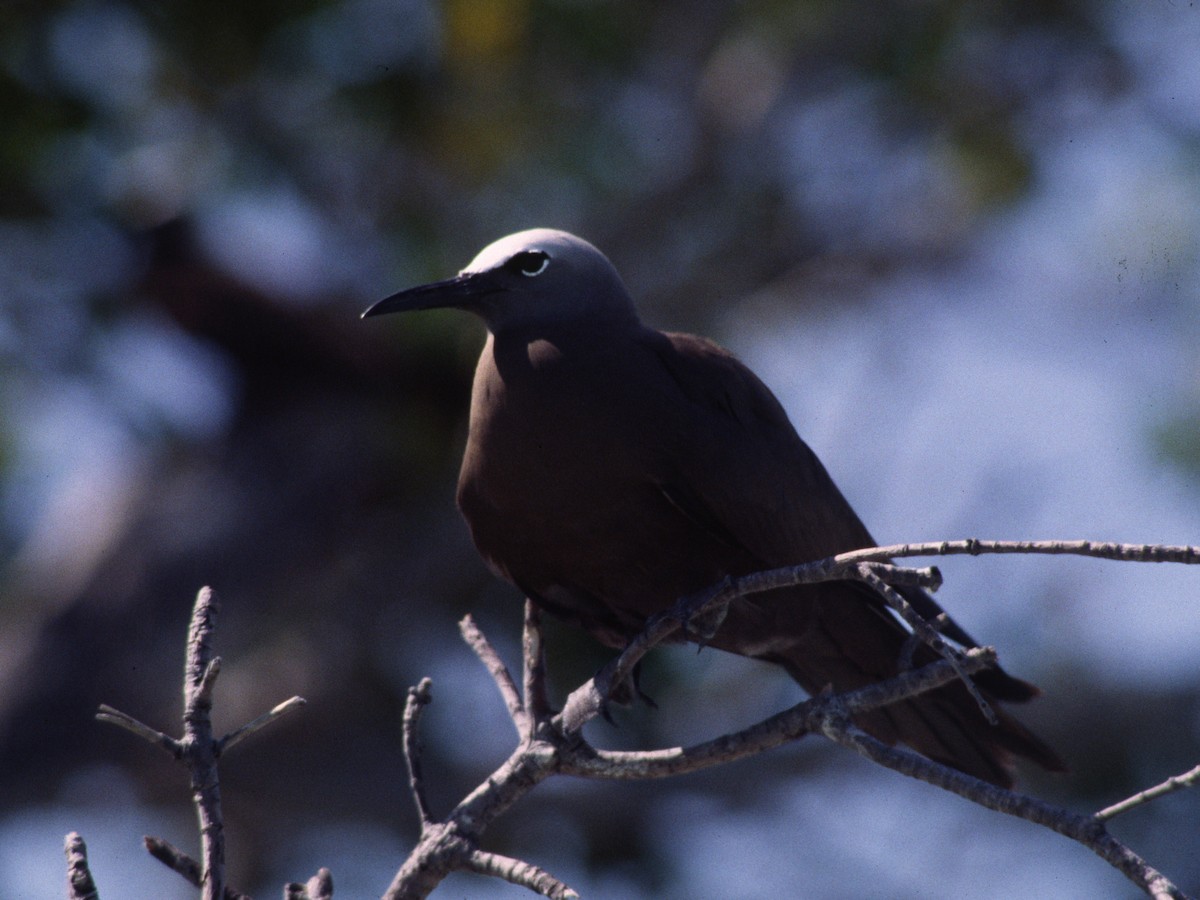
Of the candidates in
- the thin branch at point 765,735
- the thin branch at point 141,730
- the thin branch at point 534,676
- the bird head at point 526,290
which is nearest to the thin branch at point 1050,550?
the thin branch at point 765,735

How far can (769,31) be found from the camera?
10664 mm

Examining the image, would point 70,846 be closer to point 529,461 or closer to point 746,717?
point 529,461

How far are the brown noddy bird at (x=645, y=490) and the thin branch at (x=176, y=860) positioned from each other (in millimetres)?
1405

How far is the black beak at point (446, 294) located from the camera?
403cm

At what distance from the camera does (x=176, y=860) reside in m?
2.64

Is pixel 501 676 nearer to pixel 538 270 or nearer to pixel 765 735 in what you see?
pixel 765 735

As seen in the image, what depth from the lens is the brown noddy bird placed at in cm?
376

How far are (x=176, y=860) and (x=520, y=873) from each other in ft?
2.19

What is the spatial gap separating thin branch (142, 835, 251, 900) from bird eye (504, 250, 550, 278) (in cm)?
205

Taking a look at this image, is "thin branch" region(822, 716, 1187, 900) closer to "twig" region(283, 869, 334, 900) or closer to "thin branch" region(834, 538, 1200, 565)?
"thin branch" region(834, 538, 1200, 565)

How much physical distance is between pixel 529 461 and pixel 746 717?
253 inches

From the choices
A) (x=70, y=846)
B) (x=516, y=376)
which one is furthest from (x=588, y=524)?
(x=70, y=846)

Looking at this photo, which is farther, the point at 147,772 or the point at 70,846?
the point at 147,772

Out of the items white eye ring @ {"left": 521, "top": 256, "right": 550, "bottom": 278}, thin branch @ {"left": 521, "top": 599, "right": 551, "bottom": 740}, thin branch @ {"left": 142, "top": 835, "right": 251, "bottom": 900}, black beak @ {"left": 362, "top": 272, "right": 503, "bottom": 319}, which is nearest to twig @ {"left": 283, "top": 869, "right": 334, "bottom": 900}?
thin branch @ {"left": 142, "top": 835, "right": 251, "bottom": 900}
